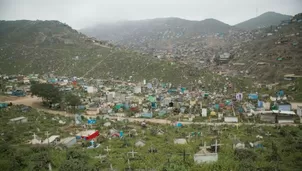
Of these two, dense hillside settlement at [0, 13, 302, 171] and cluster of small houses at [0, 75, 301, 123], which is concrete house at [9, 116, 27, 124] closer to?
dense hillside settlement at [0, 13, 302, 171]

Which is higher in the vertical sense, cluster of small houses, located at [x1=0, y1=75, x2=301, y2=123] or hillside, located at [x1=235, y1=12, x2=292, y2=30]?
hillside, located at [x1=235, y1=12, x2=292, y2=30]

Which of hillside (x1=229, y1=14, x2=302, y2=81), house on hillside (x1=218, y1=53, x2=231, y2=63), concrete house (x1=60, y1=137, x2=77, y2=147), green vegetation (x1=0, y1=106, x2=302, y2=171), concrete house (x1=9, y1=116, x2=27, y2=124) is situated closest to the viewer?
green vegetation (x1=0, y1=106, x2=302, y2=171)

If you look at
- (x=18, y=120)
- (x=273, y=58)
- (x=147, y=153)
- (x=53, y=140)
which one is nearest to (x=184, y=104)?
(x=147, y=153)

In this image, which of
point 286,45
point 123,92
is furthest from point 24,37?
point 286,45

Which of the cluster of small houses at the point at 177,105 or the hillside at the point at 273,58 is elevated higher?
the hillside at the point at 273,58

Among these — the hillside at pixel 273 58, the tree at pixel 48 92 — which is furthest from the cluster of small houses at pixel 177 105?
the hillside at pixel 273 58

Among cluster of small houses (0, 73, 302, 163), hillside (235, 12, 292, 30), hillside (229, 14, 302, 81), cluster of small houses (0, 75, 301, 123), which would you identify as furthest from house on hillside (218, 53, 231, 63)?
hillside (235, 12, 292, 30)

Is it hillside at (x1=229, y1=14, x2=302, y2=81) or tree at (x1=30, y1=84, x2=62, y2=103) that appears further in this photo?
hillside at (x1=229, y1=14, x2=302, y2=81)

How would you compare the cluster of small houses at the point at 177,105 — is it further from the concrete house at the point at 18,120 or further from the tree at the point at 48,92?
the tree at the point at 48,92

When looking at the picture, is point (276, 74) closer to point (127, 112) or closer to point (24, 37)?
point (127, 112)
